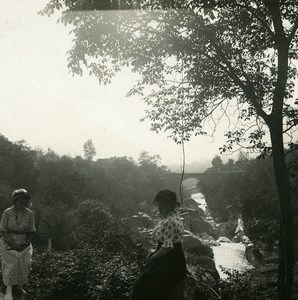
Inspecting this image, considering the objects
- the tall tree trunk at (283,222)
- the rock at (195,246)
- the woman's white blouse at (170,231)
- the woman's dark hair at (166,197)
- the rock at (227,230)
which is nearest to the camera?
the woman's white blouse at (170,231)

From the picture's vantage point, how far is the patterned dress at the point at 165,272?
3961 millimetres

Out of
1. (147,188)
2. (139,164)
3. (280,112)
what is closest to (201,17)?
(280,112)

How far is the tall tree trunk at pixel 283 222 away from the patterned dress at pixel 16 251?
190 inches

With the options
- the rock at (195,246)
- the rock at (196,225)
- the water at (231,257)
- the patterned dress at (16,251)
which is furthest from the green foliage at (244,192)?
the patterned dress at (16,251)

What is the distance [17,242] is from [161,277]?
146 inches

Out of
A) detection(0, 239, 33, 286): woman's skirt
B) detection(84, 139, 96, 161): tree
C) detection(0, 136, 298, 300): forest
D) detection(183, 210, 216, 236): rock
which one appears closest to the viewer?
detection(0, 239, 33, 286): woman's skirt

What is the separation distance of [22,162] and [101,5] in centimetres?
2672

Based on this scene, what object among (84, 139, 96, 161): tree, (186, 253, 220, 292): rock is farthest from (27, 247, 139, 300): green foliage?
(84, 139, 96, 161): tree

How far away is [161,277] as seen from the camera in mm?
3961

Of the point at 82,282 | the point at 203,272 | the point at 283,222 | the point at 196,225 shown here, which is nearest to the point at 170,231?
the point at 283,222

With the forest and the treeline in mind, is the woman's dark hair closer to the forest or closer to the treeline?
the forest

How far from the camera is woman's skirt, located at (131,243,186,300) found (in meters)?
3.96

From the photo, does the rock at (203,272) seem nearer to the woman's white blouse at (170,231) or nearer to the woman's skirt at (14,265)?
the woman's skirt at (14,265)

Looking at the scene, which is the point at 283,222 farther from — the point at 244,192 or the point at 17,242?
the point at 244,192
